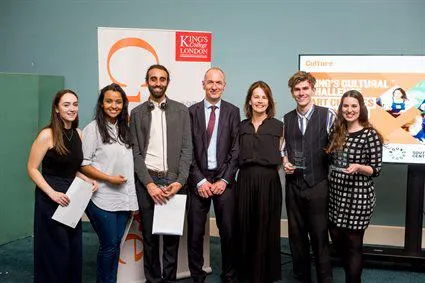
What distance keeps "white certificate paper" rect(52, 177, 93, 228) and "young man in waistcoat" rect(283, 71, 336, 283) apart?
52.8 inches

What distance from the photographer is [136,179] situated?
2.79m

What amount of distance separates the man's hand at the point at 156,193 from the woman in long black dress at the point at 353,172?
3.75 feet

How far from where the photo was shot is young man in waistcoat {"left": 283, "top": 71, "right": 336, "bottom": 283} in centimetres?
278

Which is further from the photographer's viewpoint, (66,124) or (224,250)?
(224,250)

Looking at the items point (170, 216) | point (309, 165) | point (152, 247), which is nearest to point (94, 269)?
point (152, 247)

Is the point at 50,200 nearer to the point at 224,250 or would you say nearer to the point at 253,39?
the point at 224,250

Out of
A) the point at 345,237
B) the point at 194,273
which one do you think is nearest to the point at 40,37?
the point at 194,273

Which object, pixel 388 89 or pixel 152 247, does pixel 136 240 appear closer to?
pixel 152 247

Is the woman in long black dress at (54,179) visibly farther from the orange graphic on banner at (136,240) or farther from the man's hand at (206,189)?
the man's hand at (206,189)

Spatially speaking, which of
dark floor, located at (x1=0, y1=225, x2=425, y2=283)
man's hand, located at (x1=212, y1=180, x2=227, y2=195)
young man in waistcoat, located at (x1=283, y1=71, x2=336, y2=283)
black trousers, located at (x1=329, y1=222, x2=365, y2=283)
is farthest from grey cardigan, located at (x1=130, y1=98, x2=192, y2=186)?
black trousers, located at (x1=329, y1=222, x2=365, y2=283)

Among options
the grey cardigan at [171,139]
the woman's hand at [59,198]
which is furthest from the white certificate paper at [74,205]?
the grey cardigan at [171,139]

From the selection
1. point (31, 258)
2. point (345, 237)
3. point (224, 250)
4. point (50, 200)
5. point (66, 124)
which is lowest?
point (31, 258)

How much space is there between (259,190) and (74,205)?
122 cm

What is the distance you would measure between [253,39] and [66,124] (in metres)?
2.26
